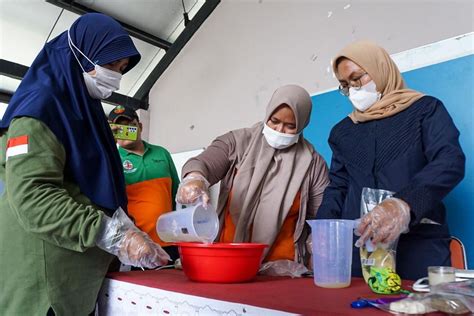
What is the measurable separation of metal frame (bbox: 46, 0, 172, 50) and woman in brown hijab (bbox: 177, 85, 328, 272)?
1981mm

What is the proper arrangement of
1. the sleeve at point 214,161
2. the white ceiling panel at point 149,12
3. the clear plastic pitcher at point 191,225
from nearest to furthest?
the clear plastic pitcher at point 191,225
the sleeve at point 214,161
the white ceiling panel at point 149,12

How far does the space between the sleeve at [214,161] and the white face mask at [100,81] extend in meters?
0.32

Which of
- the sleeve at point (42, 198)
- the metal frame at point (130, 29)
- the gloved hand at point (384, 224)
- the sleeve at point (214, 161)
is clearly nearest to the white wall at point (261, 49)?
the metal frame at point (130, 29)

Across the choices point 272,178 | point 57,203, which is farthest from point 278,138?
point 57,203

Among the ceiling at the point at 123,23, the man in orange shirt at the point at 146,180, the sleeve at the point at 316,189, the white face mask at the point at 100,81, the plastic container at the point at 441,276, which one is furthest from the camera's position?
the ceiling at the point at 123,23

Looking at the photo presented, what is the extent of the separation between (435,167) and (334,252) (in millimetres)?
342

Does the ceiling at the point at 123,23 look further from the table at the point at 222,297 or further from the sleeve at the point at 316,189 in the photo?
the table at the point at 222,297

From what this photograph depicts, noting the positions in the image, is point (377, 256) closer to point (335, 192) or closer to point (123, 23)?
point (335, 192)

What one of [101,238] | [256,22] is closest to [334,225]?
[101,238]

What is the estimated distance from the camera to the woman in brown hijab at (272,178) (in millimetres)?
1293

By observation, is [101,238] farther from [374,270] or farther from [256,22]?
[256,22]

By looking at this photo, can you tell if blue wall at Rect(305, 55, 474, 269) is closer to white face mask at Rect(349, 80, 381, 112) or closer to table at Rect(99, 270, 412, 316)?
white face mask at Rect(349, 80, 381, 112)

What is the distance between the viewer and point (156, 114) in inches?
138

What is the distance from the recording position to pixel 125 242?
90cm
